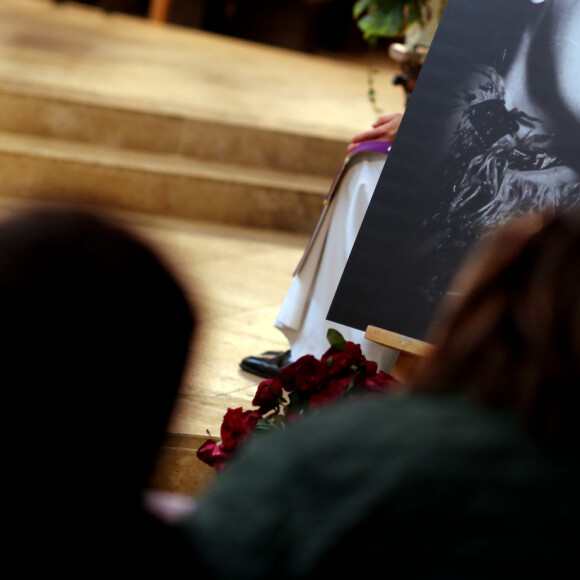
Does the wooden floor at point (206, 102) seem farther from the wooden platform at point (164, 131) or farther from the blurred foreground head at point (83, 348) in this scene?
the blurred foreground head at point (83, 348)

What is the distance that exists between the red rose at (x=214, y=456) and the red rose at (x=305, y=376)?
179 millimetres

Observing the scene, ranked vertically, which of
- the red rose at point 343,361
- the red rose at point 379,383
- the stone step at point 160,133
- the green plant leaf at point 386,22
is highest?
the green plant leaf at point 386,22

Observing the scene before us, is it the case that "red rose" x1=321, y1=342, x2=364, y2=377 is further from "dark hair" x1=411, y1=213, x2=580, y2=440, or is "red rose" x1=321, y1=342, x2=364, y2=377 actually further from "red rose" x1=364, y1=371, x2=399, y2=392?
"dark hair" x1=411, y1=213, x2=580, y2=440

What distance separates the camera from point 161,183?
5.34m

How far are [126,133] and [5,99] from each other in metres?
0.70

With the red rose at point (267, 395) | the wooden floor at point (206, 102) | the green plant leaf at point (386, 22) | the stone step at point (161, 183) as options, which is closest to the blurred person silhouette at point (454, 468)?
the red rose at point (267, 395)

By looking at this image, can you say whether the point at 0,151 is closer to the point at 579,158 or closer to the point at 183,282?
the point at 579,158

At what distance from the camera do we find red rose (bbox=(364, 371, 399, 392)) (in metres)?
1.82

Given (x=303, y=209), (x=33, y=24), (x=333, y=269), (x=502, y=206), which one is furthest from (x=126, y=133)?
(x=502, y=206)

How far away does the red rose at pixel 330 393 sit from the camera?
1.84 m

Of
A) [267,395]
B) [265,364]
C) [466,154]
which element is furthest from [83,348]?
[265,364]

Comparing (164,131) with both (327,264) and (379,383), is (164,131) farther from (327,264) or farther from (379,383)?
(379,383)

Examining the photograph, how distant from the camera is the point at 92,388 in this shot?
684 millimetres

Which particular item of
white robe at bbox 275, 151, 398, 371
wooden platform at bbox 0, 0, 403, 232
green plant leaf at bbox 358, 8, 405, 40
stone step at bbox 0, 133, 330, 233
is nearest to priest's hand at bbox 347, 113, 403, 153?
white robe at bbox 275, 151, 398, 371
